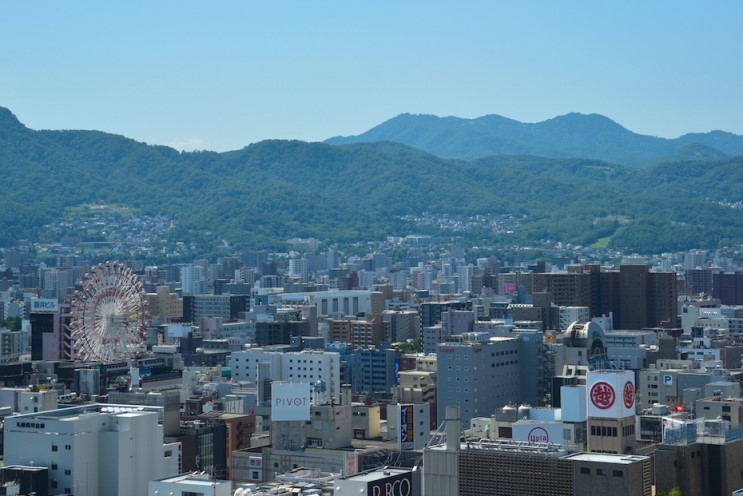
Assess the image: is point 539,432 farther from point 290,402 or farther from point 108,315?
point 108,315

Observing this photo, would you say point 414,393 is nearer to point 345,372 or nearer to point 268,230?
point 345,372

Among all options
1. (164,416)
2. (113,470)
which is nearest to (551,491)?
(113,470)

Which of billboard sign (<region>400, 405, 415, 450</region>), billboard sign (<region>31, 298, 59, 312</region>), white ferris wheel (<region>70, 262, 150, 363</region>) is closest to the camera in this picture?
billboard sign (<region>400, 405, 415, 450</region>)

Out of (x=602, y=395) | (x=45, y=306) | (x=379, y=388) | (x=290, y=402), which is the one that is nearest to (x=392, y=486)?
(x=602, y=395)

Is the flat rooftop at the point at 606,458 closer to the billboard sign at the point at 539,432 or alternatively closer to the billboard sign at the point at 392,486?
the billboard sign at the point at 392,486

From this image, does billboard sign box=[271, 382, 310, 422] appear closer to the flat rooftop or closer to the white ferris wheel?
the flat rooftop

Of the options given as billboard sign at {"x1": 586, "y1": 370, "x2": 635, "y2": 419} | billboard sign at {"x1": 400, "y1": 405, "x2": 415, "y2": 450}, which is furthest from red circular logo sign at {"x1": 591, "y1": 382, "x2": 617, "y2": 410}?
billboard sign at {"x1": 400, "y1": 405, "x2": 415, "y2": 450}
